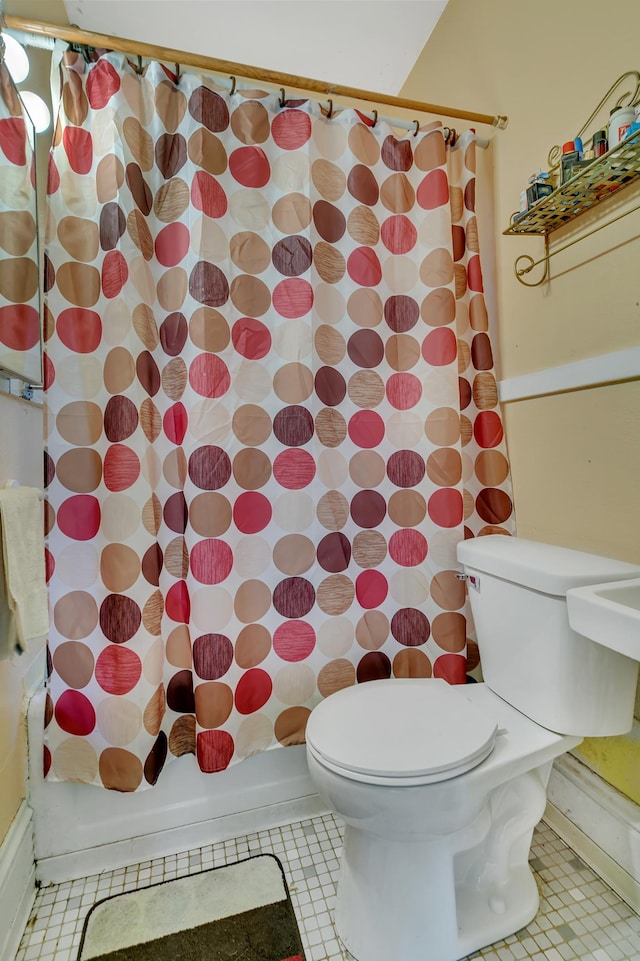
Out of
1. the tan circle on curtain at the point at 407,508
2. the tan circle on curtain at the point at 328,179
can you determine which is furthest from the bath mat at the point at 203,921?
the tan circle on curtain at the point at 328,179

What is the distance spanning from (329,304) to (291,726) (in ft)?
3.84

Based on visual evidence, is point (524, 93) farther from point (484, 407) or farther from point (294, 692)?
point (294, 692)

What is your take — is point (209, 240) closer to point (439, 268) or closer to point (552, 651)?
point (439, 268)

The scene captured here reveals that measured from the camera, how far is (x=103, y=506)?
44.1 inches

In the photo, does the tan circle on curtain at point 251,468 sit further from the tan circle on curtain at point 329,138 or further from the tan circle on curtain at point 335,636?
the tan circle on curtain at point 329,138

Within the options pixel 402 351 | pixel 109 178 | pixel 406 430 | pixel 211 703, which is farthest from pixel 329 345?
pixel 211 703

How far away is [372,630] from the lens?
133cm

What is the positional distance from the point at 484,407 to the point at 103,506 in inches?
43.1

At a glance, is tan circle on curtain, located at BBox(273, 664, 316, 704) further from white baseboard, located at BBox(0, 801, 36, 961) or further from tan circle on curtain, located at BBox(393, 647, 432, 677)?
white baseboard, located at BBox(0, 801, 36, 961)

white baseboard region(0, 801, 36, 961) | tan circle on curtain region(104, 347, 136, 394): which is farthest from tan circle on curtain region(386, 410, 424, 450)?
white baseboard region(0, 801, 36, 961)

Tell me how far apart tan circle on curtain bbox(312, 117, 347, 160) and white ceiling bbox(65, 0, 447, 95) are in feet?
1.55

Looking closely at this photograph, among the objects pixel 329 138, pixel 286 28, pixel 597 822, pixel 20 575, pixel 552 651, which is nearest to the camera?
pixel 20 575

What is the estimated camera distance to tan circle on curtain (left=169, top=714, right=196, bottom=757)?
1.22 m

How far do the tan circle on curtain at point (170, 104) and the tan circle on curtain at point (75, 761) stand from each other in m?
1.56
